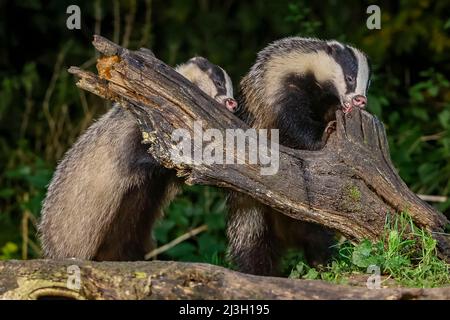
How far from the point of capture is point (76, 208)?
7.15 m

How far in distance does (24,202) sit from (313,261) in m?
3.38

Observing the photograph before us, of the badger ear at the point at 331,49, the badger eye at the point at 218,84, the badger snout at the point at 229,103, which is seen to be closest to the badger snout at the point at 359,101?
the badger ear at the point at 331,49

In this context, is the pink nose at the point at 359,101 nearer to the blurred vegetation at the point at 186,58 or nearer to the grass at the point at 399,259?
the grass at the point at 399,259

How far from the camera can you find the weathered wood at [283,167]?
19.5 feet

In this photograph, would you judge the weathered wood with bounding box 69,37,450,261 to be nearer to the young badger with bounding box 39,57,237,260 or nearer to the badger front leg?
the young badger with bounding box 39,57,237,260

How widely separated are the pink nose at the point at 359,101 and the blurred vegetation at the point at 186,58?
Result: 253 centimetres

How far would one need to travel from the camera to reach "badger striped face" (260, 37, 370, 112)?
6812mm

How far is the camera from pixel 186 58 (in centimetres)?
1076

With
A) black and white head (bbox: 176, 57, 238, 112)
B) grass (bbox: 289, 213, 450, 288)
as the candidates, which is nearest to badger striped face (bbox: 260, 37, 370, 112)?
black and white head (bbox: 176, 57, 238, 112)

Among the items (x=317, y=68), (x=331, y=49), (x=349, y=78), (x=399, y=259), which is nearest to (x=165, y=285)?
(x=399, y=259)
